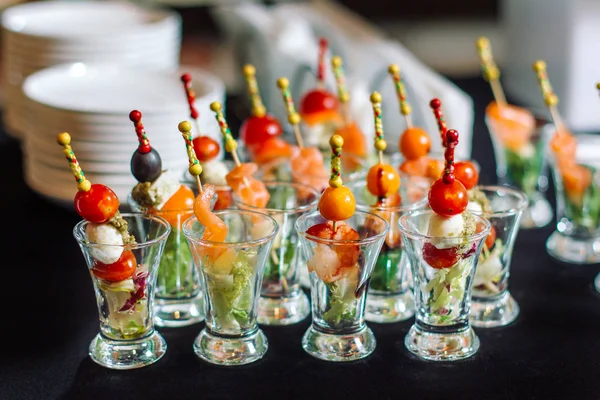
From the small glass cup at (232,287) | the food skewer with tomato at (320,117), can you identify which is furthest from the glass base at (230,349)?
the food skewer with tomato at (320,117)

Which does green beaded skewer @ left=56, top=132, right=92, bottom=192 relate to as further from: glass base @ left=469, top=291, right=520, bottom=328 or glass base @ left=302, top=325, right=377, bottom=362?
glass base @ left=469, top=291, right=520, bottom=328

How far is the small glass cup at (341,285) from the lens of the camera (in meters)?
1.27

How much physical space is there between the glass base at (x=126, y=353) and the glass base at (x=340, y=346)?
0.22m

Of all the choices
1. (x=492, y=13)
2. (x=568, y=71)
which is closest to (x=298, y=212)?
(x=568, y=71)

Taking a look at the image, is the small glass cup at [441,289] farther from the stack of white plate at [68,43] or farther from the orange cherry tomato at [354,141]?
the stack of white plate at [68,43]

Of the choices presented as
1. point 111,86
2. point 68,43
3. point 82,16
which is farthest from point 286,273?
point 82,16

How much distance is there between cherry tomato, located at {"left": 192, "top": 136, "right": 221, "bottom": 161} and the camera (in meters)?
1.51

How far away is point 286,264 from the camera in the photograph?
1.44m

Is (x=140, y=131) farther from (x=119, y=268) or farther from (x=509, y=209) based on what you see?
(x=509, y=209)

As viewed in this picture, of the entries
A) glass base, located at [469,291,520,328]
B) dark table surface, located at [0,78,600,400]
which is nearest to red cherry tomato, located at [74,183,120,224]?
dark table surface, located at [0,78,600,400]

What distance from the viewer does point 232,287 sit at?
4.22 feet

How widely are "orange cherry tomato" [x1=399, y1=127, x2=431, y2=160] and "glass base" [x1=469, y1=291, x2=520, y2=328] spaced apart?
251mm

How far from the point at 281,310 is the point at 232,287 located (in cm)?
18

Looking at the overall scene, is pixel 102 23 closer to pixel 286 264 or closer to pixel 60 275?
pixel 60 275
